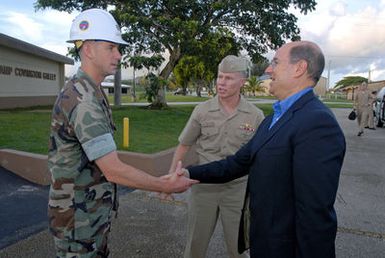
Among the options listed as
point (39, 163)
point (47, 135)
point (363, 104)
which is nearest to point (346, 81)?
point (363, 104)

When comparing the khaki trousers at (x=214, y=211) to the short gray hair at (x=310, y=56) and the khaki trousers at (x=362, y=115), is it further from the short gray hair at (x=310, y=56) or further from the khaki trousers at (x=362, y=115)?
the khaki trousers at (x=362, y=115)

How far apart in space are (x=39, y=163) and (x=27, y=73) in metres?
14.2

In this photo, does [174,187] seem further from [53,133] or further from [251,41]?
[251,41]

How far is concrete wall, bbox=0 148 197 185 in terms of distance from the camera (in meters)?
6.69

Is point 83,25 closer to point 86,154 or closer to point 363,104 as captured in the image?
point 86,154

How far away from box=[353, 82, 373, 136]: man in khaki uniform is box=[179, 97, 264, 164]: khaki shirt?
1329 centimetres

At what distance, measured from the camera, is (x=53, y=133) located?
7.14 feet

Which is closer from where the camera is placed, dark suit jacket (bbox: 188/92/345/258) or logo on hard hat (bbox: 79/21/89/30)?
dark suit jacket (bbox: 188/92/345/258)

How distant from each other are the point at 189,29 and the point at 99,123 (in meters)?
12.8

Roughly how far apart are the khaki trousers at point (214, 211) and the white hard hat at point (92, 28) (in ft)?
5.12

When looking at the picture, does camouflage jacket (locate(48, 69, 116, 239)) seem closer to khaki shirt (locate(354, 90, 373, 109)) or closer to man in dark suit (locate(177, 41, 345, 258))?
man in dark suit (locate(177, 41, 345, 258))

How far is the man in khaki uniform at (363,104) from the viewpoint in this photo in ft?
50.3

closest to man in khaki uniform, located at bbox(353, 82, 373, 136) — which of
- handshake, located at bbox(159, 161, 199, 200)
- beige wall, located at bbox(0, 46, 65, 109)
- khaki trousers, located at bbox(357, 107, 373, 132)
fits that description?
khaki trousers, located at bbox(357, 107, 373, 132)

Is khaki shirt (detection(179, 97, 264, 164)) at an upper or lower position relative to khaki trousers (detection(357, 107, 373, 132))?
upper
